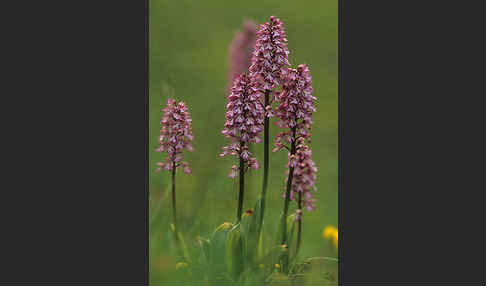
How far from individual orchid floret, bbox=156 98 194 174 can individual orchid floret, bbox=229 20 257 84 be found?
8.03 ft

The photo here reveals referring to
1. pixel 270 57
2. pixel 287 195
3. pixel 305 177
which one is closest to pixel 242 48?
pixel 270 57

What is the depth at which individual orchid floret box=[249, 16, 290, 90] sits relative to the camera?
5.76 m

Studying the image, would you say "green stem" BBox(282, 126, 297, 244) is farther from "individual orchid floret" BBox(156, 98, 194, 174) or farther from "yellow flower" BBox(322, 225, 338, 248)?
"yellow flower" BBox(322, 225, 338, 248)

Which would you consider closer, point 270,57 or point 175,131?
point 270,57

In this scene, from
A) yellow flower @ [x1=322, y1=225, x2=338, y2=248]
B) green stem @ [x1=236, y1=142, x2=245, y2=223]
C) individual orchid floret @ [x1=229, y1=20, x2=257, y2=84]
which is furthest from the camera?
individual orchid floret @ [x1=229, y1=20, x2=257, y2=84]

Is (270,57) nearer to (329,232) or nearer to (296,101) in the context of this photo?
(296,101)

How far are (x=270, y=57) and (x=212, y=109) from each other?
240cm

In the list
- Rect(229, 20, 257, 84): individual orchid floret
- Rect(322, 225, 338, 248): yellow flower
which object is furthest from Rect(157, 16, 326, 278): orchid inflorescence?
Rect(229, 20, 257, 84): individual orchid floret

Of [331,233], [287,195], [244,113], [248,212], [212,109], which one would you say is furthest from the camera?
[212,109]

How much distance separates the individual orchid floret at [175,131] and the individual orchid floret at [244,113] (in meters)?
0.58

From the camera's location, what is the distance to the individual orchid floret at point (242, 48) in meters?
8.43

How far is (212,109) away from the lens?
8.02 metres

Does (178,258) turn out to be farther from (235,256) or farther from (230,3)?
(230,3)

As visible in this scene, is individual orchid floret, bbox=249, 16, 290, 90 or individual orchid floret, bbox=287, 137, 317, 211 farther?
individual orchid floret, bbox=287, 137, 317, 211
